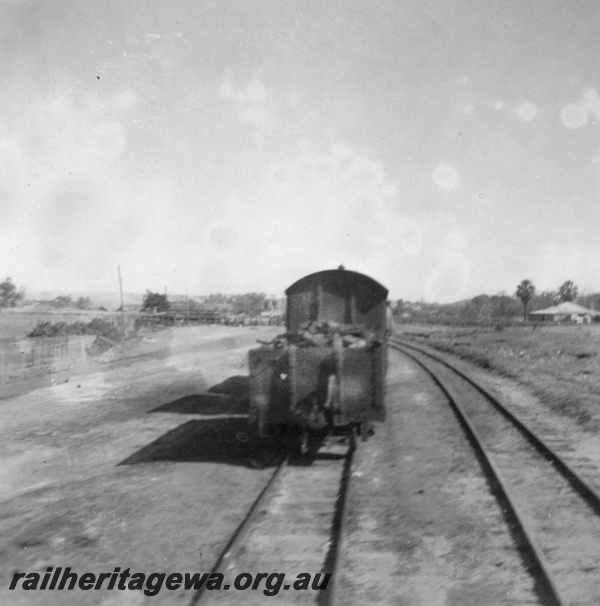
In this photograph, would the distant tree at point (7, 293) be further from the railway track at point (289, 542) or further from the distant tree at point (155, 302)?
the railway track at point (289, 542)

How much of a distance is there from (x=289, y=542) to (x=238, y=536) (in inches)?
22.7

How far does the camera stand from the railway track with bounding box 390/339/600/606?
172 inches

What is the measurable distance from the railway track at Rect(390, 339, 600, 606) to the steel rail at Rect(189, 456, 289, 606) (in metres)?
2.96

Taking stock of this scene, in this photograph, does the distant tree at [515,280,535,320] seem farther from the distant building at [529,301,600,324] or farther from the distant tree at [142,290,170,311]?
the distant tree at [142,290,170,311]

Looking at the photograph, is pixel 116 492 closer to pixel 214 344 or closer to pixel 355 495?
pixel 355 495

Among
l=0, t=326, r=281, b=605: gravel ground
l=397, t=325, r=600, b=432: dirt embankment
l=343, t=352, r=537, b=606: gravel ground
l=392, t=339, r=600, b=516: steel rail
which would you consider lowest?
l=0, t=326, r=281, b=605: gravel ground

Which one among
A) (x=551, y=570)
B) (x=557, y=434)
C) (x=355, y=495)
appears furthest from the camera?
(x=557, y=434)

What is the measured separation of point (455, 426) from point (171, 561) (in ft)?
23.4

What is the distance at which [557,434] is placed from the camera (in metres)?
9.40

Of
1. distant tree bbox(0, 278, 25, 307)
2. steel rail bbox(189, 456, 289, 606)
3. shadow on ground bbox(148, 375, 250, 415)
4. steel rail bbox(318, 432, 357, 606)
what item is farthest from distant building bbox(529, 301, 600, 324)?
distant tree bbox(0, 278, 25, 307)

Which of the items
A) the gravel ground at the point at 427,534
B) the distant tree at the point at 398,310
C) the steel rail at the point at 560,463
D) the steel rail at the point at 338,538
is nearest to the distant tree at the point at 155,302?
the distant tree at the point at 398,310

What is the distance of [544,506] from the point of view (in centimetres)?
600

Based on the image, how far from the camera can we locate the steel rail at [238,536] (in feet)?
14.1

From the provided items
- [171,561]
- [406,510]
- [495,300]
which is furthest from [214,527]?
[495,300]
